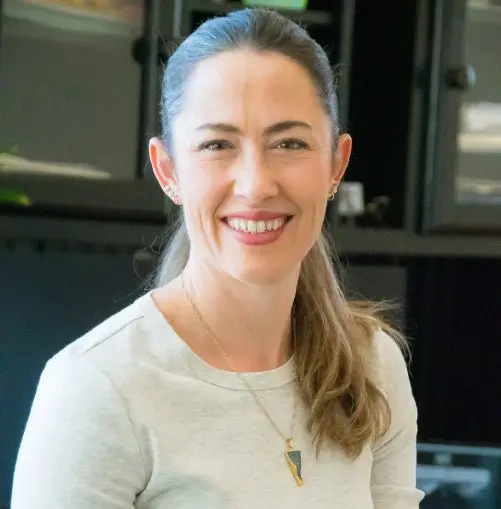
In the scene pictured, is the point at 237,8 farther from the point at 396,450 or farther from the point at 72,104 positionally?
the point at 396,450

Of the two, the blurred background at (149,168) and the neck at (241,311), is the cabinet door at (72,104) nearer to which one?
the blurred background at (149,168)

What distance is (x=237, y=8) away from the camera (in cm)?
155

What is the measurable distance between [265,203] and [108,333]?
257 mm

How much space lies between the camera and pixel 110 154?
1.51 metres

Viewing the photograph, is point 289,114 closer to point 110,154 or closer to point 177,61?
point 177,61

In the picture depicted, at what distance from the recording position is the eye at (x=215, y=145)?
37.0 inches

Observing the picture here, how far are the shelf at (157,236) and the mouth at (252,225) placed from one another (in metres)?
0.58

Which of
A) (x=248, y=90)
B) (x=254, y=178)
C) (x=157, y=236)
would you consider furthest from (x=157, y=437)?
(x=157, y=236)

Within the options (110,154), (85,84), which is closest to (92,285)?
(110,154)

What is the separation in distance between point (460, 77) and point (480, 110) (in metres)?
0.10

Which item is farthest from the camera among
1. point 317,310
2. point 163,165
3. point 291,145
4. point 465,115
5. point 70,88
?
point 465,115

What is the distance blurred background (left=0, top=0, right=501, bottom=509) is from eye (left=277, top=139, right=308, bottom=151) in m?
0.58

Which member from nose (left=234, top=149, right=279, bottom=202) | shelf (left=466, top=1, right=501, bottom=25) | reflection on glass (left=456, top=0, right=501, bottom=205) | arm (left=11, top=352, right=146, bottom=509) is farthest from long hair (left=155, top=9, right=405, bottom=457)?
shelf (left=466, top=1, right=501, bottom=25)

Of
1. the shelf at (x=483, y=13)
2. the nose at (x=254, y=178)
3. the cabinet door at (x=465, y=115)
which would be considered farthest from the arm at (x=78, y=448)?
the shelf at (x=483, y=13)
